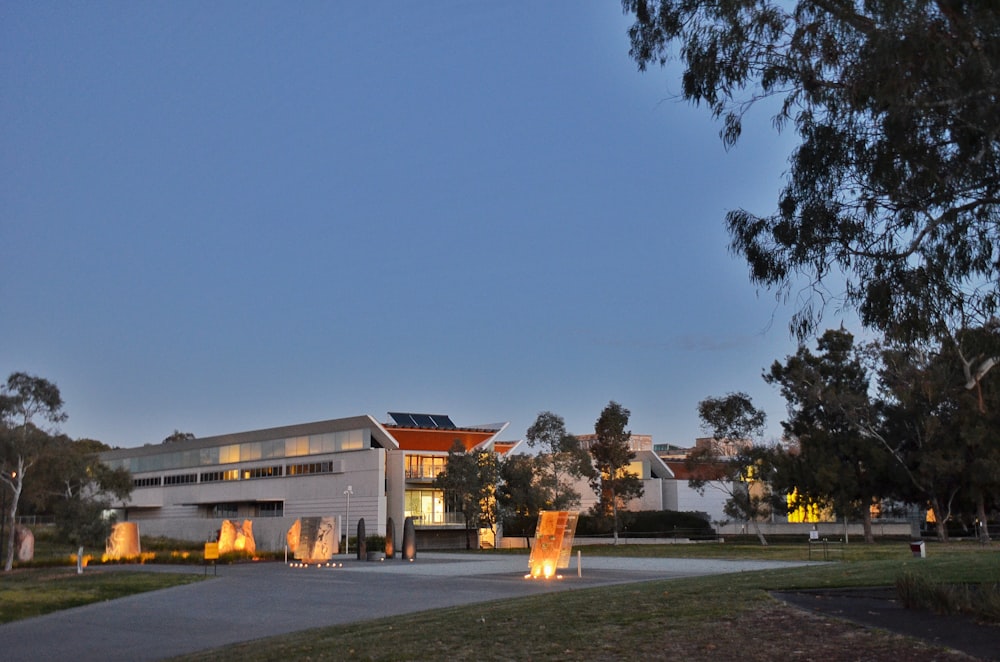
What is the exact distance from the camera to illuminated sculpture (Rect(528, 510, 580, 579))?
25922 mm

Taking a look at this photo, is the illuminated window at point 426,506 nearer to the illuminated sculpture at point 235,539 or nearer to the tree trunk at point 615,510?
the tree trunk at point 615,510

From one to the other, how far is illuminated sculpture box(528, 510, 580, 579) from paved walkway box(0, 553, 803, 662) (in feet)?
2.07

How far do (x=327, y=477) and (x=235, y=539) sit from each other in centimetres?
2067

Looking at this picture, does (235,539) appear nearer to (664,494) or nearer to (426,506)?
(426,506)

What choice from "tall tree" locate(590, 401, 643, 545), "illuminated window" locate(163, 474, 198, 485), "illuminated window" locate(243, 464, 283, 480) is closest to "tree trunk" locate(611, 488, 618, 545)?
"tall tree" locate(590, 401, 643, 545)

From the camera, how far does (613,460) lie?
63.7 m

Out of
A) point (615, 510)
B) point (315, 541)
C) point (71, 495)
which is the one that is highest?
point (71, 495)

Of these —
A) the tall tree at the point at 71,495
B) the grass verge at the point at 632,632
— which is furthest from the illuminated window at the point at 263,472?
the grass verge at the point at 632,632

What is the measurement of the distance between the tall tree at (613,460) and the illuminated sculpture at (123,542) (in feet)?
98.1

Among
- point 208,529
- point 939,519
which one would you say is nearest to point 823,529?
point 939,519

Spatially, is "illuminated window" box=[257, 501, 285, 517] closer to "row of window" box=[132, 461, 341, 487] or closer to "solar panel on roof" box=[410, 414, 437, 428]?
"row of window" box=[132, 461, 341, 487]

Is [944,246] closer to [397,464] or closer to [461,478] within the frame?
[461,478]

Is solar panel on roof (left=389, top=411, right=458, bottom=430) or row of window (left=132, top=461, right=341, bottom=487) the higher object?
solar panel on roof (left=389, top=411, right=458, bottom=430)

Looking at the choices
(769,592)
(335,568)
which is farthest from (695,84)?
(335,568)
